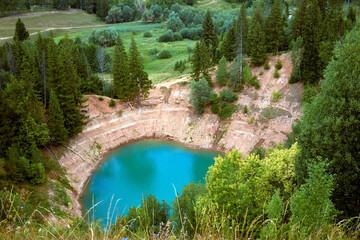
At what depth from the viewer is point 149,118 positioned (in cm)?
4884

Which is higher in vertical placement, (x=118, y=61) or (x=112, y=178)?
(x=118, y=61)

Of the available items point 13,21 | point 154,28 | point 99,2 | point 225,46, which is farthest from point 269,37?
point 99,2

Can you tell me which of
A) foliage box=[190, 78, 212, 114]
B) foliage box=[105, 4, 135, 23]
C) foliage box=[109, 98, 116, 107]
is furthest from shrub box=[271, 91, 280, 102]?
foliage box=[105, 4, 135, 23]

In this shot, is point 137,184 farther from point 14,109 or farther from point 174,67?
point 174,67

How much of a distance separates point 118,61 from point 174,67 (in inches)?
810

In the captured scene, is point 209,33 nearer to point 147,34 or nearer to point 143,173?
point 143,173

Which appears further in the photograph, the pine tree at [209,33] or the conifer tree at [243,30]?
the pine tree at [209,33]

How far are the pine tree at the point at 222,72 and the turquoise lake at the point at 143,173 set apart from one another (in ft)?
43.3

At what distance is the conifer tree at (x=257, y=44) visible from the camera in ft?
152

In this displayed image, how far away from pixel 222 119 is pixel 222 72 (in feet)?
27.2

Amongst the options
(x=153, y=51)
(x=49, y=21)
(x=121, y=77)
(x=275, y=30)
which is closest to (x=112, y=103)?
(x=121, y=77)

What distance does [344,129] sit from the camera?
1362cm

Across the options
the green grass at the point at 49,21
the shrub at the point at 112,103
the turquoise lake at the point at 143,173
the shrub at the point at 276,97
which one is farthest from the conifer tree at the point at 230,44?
the green grass at the point at 49,21

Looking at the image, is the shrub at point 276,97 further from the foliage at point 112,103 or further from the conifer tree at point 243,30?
the foliage at point 112,103
